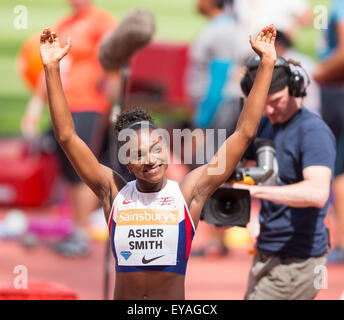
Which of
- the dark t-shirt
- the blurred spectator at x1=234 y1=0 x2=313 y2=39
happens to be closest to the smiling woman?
the dark t-shirt

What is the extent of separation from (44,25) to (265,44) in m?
8.18

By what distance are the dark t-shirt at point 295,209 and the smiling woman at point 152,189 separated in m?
0.71

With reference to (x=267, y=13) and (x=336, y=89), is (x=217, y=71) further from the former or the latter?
(x=336, y=89)

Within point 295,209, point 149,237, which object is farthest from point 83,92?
point 149,237

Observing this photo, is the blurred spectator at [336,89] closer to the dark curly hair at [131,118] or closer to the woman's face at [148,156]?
the dark curly hair at [131,118]

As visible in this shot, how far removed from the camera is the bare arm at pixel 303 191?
3.74 metres

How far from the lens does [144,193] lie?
3408 millimetres

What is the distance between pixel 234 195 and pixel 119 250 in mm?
718

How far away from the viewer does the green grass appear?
11.2 m

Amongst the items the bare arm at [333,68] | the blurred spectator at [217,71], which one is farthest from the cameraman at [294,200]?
the blurred spectator at [217,71]

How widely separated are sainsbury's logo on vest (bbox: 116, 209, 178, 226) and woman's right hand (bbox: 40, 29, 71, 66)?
70cm

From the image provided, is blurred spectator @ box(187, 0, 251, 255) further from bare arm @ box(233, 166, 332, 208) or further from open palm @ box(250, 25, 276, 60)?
open palm @ box(250, 25, 276, 60)
